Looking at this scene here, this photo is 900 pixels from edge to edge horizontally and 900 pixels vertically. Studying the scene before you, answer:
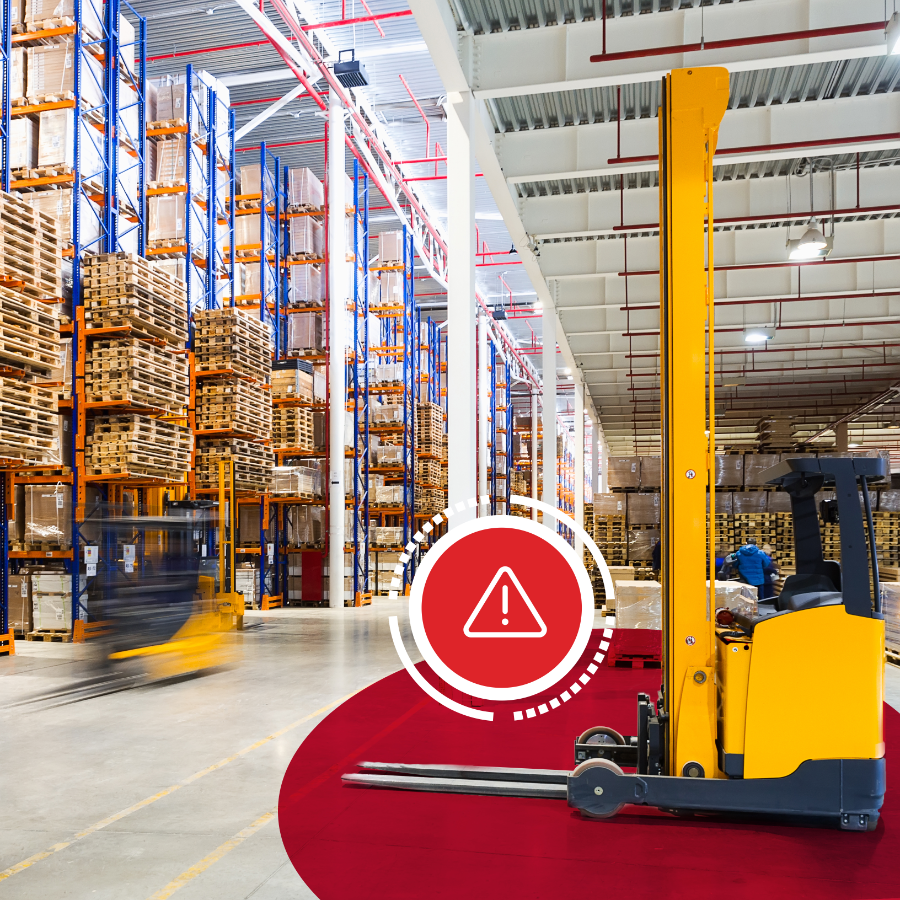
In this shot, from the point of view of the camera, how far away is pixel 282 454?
16.8 metres

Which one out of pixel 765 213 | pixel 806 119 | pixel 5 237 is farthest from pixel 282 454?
pixel 806 119

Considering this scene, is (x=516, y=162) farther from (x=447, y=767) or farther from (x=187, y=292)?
(x=447, y=767)

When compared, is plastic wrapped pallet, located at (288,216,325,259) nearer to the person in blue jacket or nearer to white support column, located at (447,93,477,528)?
white support column, located at (447,93,477,528)

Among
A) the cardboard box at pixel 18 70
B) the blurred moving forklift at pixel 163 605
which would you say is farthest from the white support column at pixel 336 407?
the blurred moving forklift at pixel 163 605

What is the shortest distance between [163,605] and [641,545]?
412 inches

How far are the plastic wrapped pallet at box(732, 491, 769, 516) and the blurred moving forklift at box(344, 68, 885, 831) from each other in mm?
12928

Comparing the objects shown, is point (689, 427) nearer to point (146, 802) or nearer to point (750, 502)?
point (146, 802)

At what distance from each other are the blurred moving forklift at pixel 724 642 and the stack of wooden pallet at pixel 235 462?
33.4 feet

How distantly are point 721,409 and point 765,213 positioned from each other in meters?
14.6

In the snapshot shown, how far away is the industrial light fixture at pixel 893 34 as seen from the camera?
270 inches

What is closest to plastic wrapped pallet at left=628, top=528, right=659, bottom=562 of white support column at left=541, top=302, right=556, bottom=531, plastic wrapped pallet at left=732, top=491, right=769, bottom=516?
plastic wrapped pallet at left=732, top=491, right=769, bottom=516

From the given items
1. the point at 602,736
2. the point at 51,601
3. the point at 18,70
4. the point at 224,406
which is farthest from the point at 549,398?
the point at 602,736

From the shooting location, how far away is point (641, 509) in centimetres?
1716

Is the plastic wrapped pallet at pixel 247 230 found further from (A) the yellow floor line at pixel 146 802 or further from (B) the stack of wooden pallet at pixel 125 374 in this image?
(A) the yellow floor line at pixel 146 802
